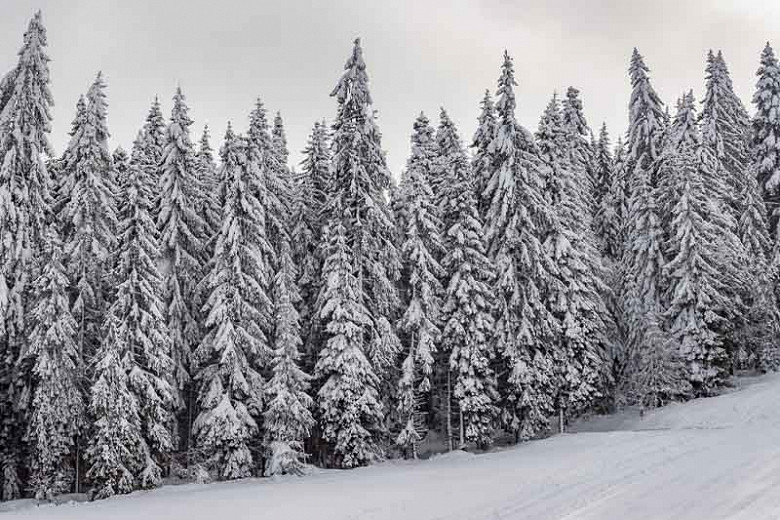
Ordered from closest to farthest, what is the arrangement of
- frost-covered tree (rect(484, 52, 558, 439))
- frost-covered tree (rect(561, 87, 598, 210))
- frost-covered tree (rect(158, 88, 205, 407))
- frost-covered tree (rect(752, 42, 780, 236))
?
frost-covered tree (rect(158, 88, 205, 407)) < frost-covered tree (rect(484, 52, 558, 439)) < frost-covered tree (rect(752, 42, 780, 236)) < frost-covered tree (rect(561, 87, 598, 210))

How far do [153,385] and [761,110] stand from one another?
1678 inches

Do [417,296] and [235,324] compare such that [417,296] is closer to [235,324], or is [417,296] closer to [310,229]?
[310,229]

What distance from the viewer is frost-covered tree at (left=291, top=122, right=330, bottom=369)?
31.8 meters

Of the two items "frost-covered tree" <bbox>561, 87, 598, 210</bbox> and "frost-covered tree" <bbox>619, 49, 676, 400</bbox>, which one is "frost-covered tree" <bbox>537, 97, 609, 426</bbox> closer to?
"frost-covered tree" <bbox>619, 49, 676, 400</bbox>

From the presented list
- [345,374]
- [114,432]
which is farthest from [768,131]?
[114,432]

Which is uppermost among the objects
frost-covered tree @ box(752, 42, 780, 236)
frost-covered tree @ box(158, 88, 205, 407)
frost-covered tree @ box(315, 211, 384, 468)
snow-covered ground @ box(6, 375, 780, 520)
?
frost-covered tree @ box(752, 42, 780, 236)

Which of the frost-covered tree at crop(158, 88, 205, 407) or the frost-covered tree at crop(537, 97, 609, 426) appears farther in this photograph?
the frost-covered tree at crop(537, 97, 609, 426)

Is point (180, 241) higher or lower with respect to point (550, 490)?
higher

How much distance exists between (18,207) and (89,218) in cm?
272

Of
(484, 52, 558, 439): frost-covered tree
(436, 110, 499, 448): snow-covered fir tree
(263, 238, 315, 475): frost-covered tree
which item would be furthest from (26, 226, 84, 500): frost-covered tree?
(484, 52, 558, 439): frost-covered tree

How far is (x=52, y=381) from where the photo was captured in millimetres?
25016

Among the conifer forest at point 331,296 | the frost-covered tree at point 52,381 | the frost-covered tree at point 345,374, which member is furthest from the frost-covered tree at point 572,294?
the frost-covered tree at point 52,381

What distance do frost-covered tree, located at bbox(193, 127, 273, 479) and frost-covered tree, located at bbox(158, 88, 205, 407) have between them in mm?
1053

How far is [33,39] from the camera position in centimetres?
2769
